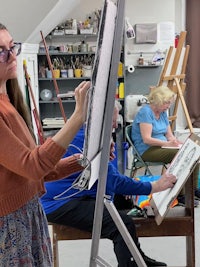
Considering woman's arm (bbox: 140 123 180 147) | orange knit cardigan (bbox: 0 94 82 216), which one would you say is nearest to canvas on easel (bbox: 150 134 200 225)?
orange knit cardigan (bbox: 0 94 82 216)

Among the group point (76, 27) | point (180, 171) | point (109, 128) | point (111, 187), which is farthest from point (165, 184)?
point (76, 27)

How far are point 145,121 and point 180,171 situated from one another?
2015mm

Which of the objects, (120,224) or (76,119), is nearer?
(76,119)

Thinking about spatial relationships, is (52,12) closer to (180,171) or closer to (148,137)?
(148,137)

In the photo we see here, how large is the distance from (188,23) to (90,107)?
206 inches

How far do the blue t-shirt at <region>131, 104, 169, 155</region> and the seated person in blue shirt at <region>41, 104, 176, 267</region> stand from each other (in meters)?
1.75

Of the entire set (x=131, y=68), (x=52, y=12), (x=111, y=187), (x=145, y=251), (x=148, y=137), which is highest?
(x=52, y=12)

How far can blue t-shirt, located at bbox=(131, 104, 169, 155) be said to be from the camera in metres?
3.85

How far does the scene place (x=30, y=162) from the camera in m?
1.20

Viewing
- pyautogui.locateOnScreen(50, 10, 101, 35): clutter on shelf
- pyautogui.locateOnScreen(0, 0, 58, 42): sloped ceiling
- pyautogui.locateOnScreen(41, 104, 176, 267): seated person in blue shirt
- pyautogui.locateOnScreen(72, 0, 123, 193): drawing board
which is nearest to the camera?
pyautogui.locateOnScreen(72, 0, 123, 193): drawing board

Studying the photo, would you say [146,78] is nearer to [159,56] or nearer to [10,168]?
[159,56]

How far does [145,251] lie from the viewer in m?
2.85

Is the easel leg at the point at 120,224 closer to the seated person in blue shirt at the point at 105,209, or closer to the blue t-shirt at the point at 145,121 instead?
the seated person in blue shirt at the point at 105,209

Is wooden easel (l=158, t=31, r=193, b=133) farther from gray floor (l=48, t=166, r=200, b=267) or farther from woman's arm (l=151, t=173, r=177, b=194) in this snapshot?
woman's arm (l=151, t=173, r=177, b=194)
